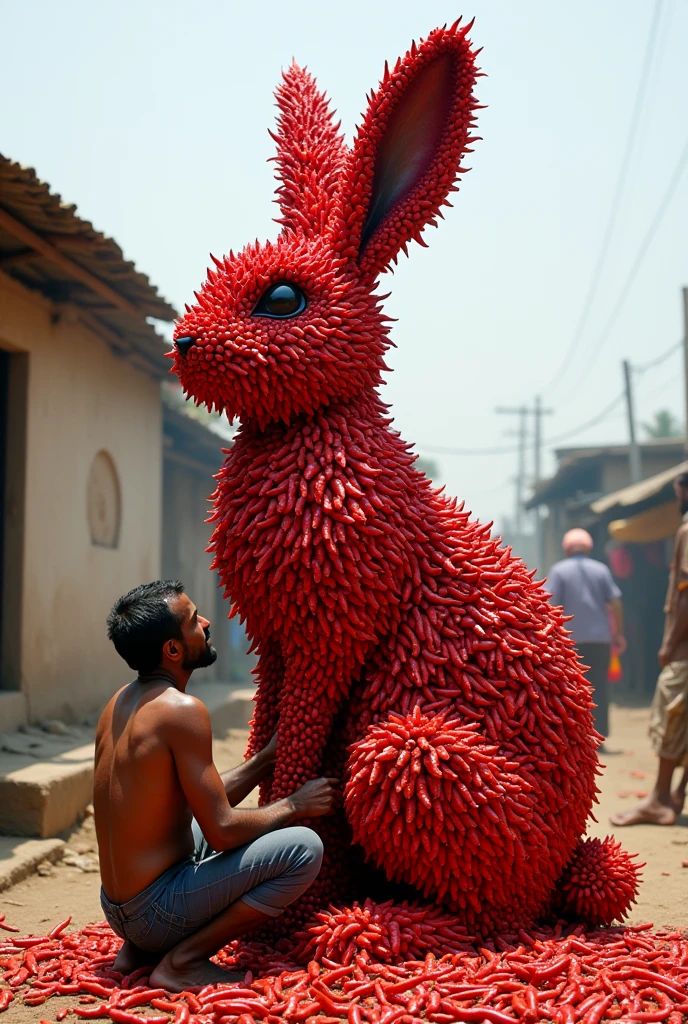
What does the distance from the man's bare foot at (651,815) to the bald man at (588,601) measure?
2.80m

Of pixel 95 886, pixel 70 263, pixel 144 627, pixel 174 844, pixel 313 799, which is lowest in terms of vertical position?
pixel 95 886

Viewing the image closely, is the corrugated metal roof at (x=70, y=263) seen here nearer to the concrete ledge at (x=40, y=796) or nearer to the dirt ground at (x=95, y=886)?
the concrete ledge at (x=40, y=796)

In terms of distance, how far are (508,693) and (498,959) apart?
0.77 meters

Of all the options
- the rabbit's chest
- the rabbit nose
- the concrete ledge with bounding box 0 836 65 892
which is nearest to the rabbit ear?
the rabbit nose

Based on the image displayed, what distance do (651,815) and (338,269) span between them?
157 inches

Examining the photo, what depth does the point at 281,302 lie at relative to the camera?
299 cm

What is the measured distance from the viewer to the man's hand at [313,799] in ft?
9.43

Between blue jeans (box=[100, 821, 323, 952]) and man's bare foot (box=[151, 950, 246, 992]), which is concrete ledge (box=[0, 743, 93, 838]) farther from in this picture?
man's bare foot (box=[151, 950, 246, 992])

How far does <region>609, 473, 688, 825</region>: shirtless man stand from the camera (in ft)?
18.2

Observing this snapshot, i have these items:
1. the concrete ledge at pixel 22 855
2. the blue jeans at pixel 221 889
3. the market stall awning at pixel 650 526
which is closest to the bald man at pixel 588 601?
the market stall awning at pixel 650 526

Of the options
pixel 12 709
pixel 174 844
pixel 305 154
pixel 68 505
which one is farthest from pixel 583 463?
pixel 174 844

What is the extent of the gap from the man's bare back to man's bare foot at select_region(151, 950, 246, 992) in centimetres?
22

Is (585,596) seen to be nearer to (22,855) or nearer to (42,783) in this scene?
(42,783)

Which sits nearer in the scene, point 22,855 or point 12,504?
point 22,855
